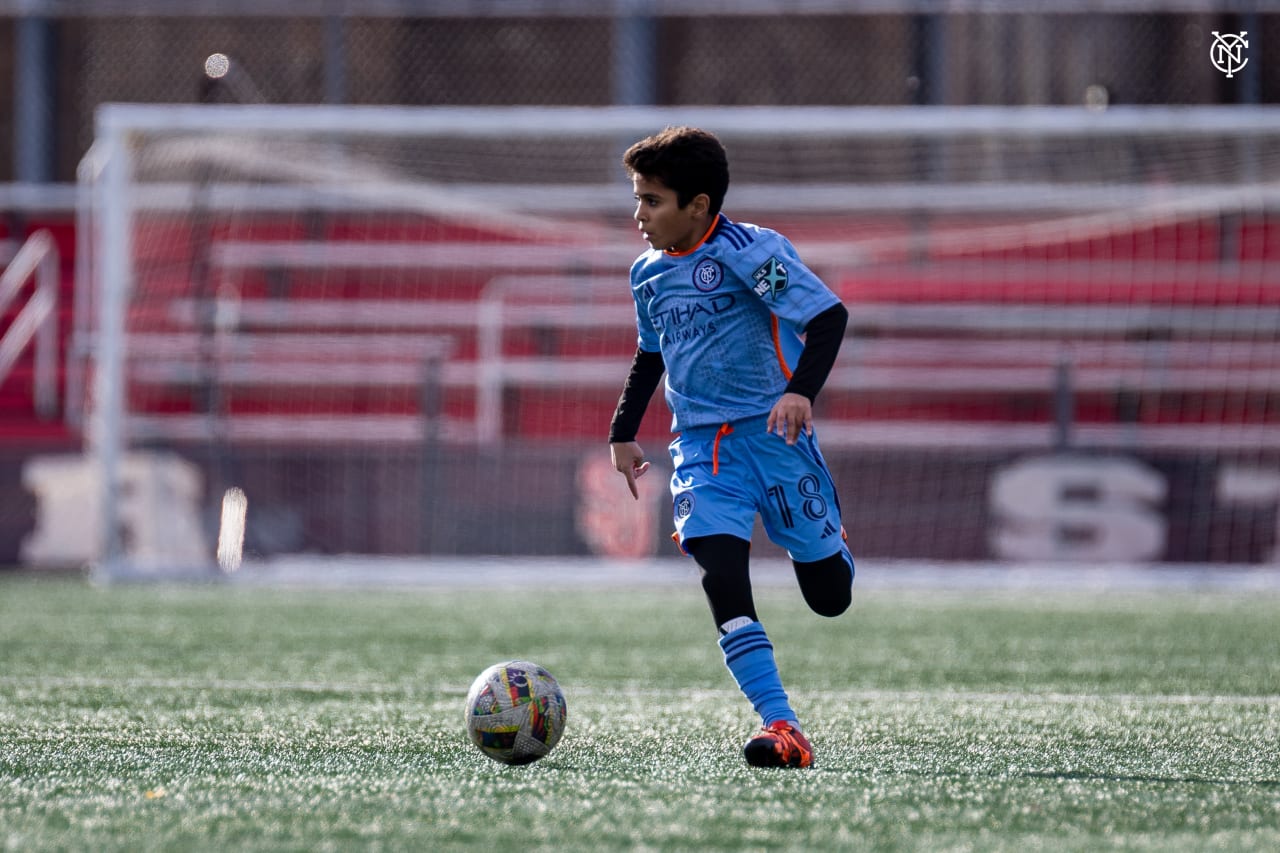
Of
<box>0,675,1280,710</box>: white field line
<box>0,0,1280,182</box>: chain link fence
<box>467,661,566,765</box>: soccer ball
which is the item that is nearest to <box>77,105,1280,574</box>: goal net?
<box>0,0,1280,182</box>: chain link fence

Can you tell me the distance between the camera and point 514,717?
11.0ft

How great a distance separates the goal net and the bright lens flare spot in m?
2.47

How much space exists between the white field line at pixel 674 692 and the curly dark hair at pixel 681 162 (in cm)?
160

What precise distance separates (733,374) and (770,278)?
8.6 inches

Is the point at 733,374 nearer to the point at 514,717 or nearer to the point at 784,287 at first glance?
the point at 784,287

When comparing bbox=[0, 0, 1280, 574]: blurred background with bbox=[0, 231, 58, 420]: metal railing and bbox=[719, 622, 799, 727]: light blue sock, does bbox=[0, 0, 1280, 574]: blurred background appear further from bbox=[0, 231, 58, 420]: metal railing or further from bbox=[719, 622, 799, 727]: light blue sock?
bbox=[719, 622, 799, 727]: light blue sock

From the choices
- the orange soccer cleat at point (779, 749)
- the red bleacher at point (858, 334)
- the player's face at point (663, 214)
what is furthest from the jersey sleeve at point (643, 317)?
the red bleacher at point (858, 334)

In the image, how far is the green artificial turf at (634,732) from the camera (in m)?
2.71

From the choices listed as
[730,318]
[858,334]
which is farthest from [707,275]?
[858,334]

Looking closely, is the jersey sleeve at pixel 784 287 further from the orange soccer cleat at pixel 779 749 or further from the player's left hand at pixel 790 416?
the orange soccer cleat at pixel 779 749

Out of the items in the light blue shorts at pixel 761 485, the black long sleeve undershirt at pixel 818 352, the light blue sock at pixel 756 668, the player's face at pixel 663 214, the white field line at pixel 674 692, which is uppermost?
the player's face at pixel 663 214

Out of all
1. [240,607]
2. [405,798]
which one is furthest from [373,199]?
[405,798]

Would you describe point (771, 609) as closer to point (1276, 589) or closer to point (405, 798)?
point (1276, 589)

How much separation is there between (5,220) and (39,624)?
7.91 meters
